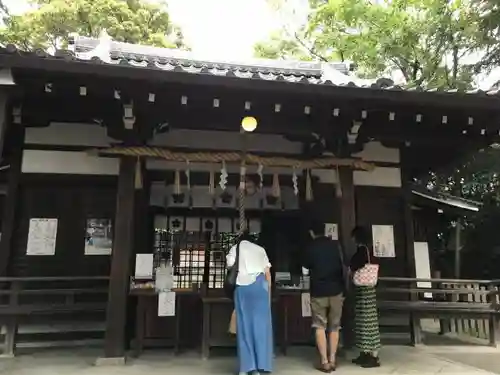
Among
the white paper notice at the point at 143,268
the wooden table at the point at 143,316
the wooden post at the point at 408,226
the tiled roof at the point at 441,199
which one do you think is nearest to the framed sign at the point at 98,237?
the white paper notice at the point at 143,268

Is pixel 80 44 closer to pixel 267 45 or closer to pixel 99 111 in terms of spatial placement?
pixel 99 111

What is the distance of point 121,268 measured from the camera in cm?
515

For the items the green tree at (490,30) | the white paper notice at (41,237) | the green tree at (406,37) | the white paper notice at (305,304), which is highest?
the green tree at (406,37)

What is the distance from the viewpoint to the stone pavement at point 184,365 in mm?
4746

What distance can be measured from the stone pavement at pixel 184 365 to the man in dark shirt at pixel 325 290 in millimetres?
313

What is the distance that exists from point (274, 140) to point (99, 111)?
103 inches

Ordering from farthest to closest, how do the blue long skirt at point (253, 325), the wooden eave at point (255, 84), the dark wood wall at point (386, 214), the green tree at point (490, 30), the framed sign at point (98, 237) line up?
1. the green tree at point (490, 30)
2. the dark wood wall at point (386, 214)
3. the framed sign at point (98, 237)
4. the blue long skirt at point (253, 325)
5. the wooden eave at point (255, 84)

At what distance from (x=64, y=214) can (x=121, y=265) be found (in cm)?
177

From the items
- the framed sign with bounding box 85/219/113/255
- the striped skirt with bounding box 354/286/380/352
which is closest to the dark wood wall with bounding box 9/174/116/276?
the framed sign with bounding box 85/219/113/255

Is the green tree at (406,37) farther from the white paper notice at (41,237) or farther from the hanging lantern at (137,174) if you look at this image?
the white paper notice at (41,237)

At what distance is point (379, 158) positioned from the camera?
720 cm

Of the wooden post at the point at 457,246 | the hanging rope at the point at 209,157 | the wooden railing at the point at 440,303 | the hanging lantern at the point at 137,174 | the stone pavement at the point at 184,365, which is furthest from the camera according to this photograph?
the wooden post at the point at 457,246

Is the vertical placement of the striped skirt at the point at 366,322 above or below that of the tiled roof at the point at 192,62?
below

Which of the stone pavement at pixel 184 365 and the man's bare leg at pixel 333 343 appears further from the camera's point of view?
the man's bare leg at pixel 333 343
